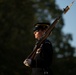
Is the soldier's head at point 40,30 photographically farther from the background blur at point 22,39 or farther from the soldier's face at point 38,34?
the background blur at point 22,39

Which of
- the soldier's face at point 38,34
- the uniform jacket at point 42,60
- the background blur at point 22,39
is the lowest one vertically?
the uniform jacket at point 42,60

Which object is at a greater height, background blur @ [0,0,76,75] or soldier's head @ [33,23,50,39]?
background blur @ [0,0,76,75]

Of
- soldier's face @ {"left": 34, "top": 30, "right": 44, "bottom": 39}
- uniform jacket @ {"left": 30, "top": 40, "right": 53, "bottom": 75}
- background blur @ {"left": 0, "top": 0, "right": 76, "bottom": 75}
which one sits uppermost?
background blur @ {"left": 0, "top": 0, "right": 76, "bottom": 75}

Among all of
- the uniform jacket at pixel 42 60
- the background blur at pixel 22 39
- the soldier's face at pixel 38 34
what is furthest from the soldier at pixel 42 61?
the background blur at pixel 22 39

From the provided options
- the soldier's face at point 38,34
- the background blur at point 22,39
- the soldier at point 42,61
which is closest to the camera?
the soldier at point 42,61

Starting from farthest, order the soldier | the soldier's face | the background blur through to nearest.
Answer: the background blur, the soldier's face, the soldier

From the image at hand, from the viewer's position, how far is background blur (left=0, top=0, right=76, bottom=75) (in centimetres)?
2839

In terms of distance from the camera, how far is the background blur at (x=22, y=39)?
28391 millimetres

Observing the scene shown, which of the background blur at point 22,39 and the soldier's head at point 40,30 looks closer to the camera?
the soldier's head at point 40,30

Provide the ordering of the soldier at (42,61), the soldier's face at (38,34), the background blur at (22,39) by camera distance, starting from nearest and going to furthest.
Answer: the soldier at (42,61) < the soldier's face at (38,34) < the background blur at (22,39)

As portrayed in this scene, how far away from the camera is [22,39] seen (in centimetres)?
3169

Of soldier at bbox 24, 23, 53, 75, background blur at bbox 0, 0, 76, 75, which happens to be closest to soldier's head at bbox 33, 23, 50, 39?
soldier at bbox 24, 23, 53, 75

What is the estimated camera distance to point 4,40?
30.2 metres

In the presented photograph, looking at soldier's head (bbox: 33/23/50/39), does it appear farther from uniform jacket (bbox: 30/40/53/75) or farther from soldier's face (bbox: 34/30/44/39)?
uniform jacket (bbox: 30/40/53/75)
